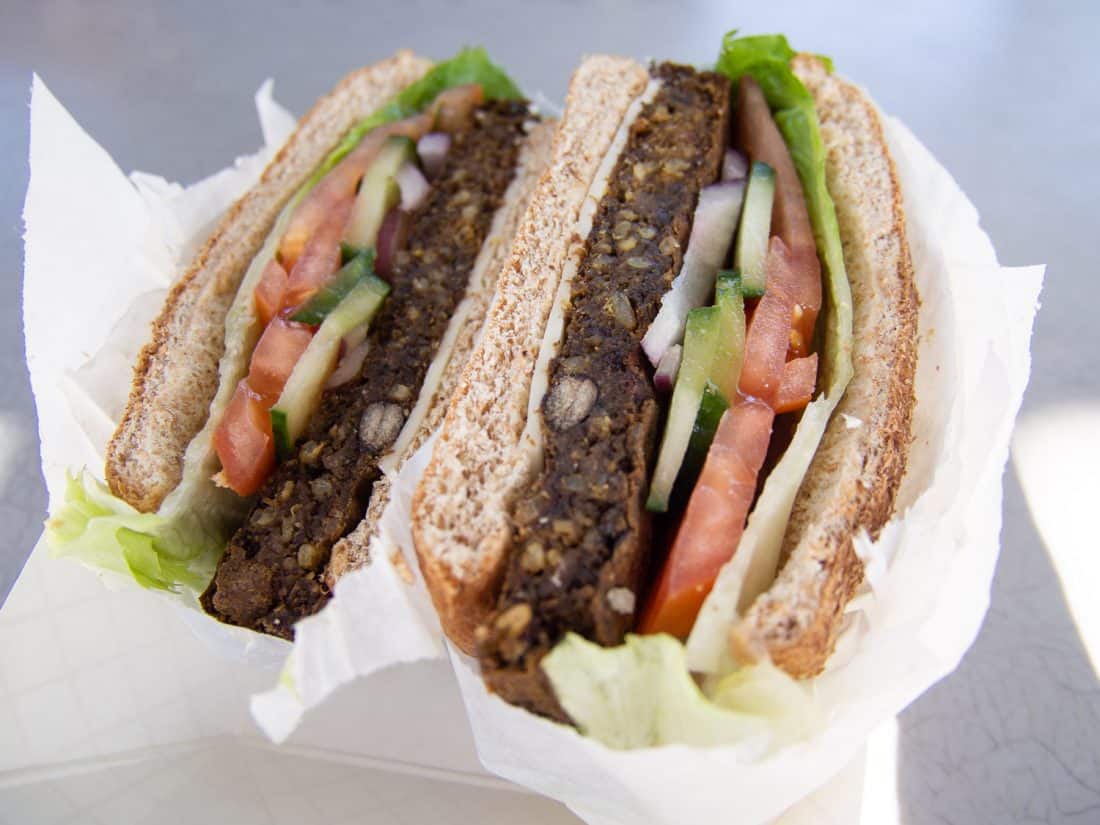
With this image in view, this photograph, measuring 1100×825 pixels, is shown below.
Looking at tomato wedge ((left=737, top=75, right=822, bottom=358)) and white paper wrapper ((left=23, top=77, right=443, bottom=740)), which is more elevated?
tomato wedge ((left=737, top=75, right=822, bottom=358))

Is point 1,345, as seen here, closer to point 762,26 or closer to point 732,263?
point 732,263

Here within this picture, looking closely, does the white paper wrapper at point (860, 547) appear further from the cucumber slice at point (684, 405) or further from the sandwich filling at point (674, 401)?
the cucumber slice at point (684, 405)

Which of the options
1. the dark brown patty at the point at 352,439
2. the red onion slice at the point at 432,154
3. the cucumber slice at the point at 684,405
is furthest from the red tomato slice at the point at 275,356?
the cucumber slice at the point at 684,405

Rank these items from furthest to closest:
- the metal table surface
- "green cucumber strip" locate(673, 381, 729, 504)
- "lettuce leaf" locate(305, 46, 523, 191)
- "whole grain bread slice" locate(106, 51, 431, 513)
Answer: "lettuce leaf" locate(305, 46, 523, 191), the metal table surface, "whole grain bread slice" locate(106, 51, 431, 513), "green cucumber strip" locate(673, 381, 729, 504)

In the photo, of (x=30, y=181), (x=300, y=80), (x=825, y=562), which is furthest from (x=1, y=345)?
(x=825, y=562)

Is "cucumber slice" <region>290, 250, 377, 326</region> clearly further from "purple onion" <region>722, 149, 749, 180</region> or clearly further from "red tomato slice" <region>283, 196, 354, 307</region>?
"purple onion" <region>722, 149, 749, 180</region>

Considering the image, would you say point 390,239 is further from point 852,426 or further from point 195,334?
point 852,426

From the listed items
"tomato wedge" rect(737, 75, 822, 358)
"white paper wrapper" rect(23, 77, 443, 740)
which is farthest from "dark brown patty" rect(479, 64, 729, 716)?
"white paper wrapper" rect(23, 77, 443, 740)
